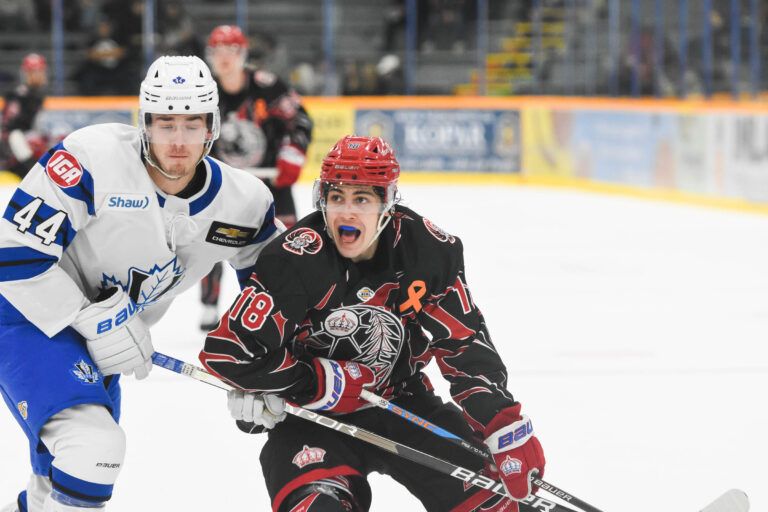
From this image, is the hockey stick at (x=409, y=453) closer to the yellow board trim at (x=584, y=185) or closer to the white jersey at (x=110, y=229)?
the white jersey at (x=110, y=229)

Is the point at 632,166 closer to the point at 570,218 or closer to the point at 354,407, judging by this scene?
the point at 570,218

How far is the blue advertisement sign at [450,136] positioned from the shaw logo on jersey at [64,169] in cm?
912

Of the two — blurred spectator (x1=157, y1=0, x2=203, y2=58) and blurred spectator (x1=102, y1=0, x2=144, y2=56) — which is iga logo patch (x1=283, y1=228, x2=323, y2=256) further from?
blurred spectator (x1=102, y1=0, x2=144, y2=56)

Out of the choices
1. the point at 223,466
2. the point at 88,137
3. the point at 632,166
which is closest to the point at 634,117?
the point at 632,166

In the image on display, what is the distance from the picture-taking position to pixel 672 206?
357 inches

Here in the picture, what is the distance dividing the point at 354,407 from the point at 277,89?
277 centimetres

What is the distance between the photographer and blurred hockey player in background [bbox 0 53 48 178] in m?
→ 7.45

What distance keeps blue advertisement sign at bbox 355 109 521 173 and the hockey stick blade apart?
8895 mm

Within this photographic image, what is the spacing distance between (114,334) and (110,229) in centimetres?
21

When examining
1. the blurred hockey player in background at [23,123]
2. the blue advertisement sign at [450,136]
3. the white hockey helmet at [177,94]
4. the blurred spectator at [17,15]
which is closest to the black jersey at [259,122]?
the white hockey helmet at [177,94]

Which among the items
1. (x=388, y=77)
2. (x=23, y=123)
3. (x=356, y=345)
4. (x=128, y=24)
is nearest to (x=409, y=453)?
(x=356, y=345)

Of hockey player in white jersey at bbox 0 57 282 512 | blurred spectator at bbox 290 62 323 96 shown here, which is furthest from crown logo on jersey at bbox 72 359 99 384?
blurred spectator at bbox 290 62 323 96

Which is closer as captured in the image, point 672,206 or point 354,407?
point 354,407

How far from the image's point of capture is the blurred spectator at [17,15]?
12.1 metres
